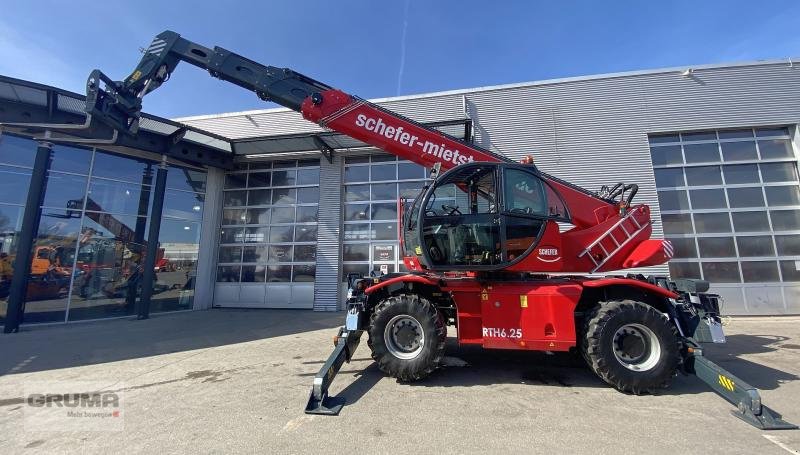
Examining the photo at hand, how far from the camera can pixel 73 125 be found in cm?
1023

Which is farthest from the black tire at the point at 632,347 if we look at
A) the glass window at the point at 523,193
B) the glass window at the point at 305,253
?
the glass window at the point at 305,253

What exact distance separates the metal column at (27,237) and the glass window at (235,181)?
5681 millimetres

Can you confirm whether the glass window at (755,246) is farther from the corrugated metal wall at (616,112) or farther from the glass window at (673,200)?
the corrugated metal wall at (616,112)

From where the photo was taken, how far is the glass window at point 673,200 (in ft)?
37.3

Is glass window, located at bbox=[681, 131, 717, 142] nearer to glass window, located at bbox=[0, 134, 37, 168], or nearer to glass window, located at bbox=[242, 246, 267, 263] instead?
glass window, located at bbox=[242, 246, 267, 263]

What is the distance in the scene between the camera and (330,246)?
1330 centimetres

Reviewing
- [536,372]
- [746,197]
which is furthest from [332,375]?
[746,197]

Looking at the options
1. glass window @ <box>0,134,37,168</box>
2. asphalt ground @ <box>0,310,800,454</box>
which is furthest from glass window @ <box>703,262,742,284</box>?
glass window @ <box>0,134,37,168</box>

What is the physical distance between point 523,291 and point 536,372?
1.59m

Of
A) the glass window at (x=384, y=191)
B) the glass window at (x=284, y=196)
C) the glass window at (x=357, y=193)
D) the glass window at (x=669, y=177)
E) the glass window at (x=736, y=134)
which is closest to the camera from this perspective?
the glass window at (x=736, y=134)

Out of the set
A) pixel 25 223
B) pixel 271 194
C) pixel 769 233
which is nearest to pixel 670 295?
pixel 769 233

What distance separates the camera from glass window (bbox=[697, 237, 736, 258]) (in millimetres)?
10875

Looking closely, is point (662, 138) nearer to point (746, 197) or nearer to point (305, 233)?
point (746, 197)

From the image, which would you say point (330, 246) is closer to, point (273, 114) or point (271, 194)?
point (271, 194)
